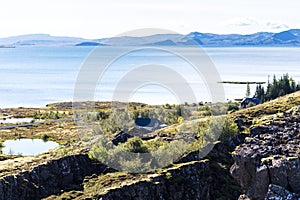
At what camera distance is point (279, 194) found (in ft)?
101

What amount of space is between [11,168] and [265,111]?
136 ft

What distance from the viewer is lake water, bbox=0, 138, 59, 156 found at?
86.7 meters

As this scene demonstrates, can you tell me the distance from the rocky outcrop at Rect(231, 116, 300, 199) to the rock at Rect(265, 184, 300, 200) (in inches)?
20.1

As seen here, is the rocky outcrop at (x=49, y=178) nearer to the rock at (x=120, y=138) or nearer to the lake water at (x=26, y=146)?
the rock at (x=120, y=138)

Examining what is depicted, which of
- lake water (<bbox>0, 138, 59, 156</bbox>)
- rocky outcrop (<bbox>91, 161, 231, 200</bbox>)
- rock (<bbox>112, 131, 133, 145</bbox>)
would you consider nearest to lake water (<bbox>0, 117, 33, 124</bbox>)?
lake water (<bbox>0, 138, 59, 156</bbox>)

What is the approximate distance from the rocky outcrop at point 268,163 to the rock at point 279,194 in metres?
0.51

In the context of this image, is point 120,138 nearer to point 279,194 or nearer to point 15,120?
point 279,194

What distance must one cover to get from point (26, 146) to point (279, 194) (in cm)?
7405

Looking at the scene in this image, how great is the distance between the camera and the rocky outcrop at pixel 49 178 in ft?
150

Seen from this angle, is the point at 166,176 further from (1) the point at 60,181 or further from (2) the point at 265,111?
(2) the point at 265,111

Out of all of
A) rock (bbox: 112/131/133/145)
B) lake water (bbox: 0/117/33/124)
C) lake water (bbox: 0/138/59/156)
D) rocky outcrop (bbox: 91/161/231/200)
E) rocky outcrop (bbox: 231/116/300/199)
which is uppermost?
rocky outcrop (bbox: 231/116/300/199)

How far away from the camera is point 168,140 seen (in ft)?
196

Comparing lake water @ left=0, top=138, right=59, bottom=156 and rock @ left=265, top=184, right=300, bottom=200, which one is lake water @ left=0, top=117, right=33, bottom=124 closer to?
lake water @ left=0, top=138, right=59, bottom=156

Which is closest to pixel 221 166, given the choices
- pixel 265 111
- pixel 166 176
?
pixel 166 176
